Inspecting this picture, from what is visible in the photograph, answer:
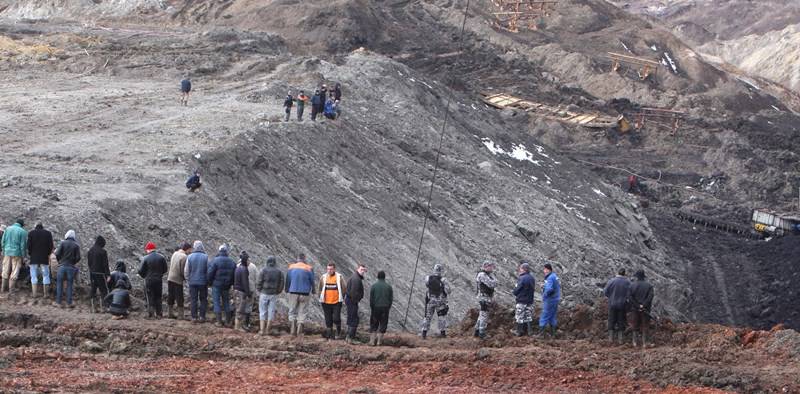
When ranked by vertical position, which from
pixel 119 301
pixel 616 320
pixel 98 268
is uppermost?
pixel 98 268

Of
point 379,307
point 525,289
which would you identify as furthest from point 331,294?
point 525,289

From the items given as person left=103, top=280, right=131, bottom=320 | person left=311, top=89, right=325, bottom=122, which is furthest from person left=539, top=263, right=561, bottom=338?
person left=311, top=89, right=325, bottom=122

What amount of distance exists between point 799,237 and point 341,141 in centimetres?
1688

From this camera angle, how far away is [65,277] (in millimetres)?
17078

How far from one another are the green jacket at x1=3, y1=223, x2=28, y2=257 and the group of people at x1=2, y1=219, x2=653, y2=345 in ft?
0.05

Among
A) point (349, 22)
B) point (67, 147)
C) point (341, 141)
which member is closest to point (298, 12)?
point (349, 22)

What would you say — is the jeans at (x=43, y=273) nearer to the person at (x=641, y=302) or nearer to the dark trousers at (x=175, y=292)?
the dark trousers at (x=175, y=292)

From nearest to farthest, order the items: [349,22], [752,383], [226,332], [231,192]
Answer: [752,383] < [226,332] < [231,192] < [349,22]

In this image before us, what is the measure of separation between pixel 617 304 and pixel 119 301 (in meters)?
7.33

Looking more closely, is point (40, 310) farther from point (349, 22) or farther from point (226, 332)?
point (349, 22)

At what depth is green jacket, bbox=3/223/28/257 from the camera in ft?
56.7

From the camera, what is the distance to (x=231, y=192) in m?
24.8

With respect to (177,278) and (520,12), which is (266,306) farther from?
(520,12)

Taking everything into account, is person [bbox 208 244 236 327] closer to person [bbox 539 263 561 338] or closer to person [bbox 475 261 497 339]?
person [bbox 475 261 497 339]
